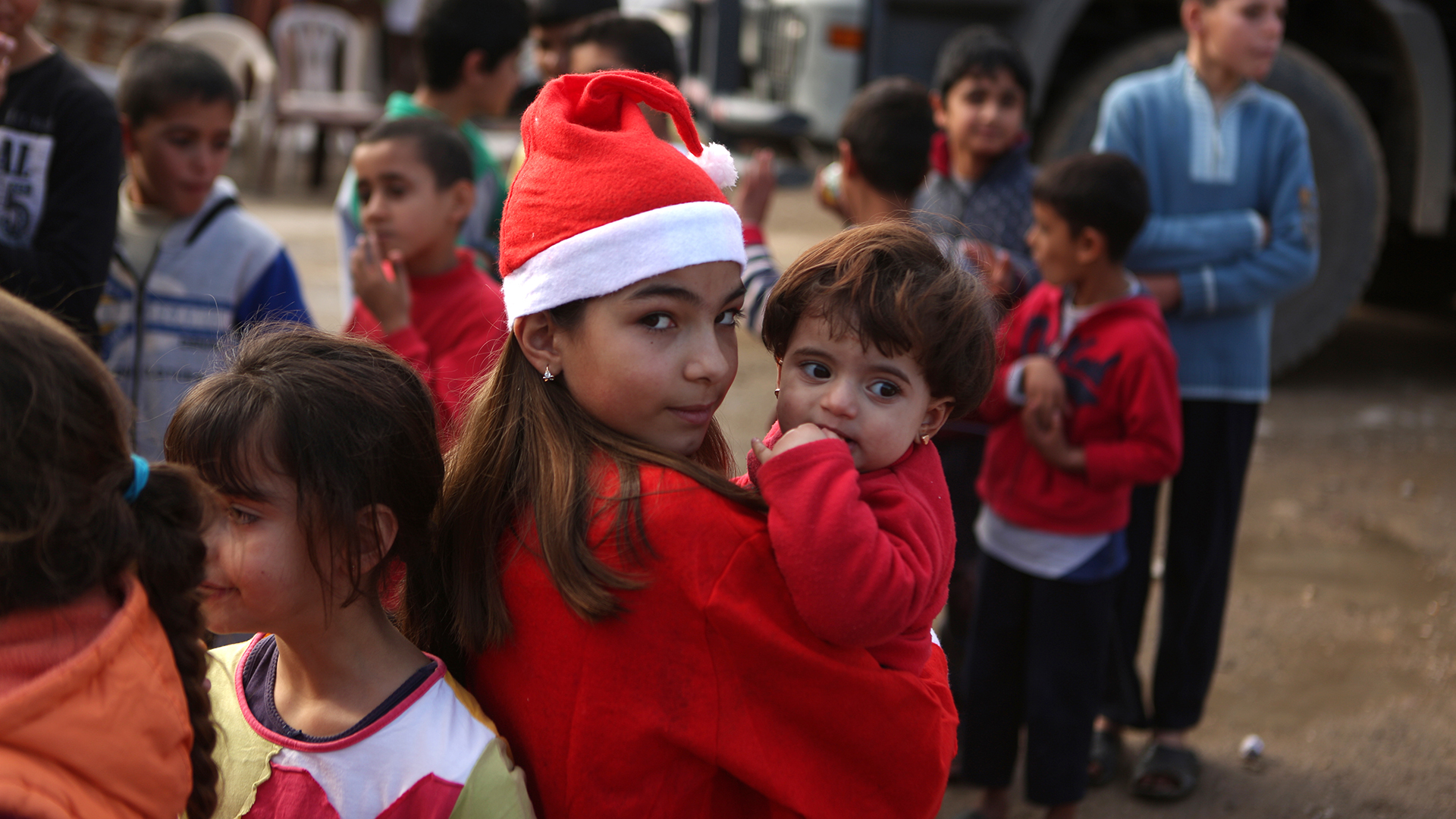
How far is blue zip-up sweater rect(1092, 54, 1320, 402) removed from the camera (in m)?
3.29

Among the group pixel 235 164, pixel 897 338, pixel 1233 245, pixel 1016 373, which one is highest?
pixel 897 338

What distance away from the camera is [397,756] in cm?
137

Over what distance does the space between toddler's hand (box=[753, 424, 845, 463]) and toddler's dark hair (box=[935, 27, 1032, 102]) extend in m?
2.31

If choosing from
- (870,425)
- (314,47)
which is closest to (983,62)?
(870,425)

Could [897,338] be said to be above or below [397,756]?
above

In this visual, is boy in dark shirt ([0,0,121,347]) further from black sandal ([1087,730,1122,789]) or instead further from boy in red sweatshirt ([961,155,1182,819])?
black sandal ([1087,730,1122,789])

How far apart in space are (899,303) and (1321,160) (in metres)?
5.02

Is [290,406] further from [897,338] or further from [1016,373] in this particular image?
[1016,373]

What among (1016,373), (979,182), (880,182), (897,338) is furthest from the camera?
(979,182)

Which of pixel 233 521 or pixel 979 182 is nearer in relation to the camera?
pixel 233 521

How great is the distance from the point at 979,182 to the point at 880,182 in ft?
1.29

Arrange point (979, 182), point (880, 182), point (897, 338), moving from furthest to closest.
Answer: point (979, 182) < point (880, 182) < point (897, 338)

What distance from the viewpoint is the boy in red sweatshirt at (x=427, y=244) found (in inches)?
109

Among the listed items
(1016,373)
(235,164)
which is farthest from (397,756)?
(235,164)
